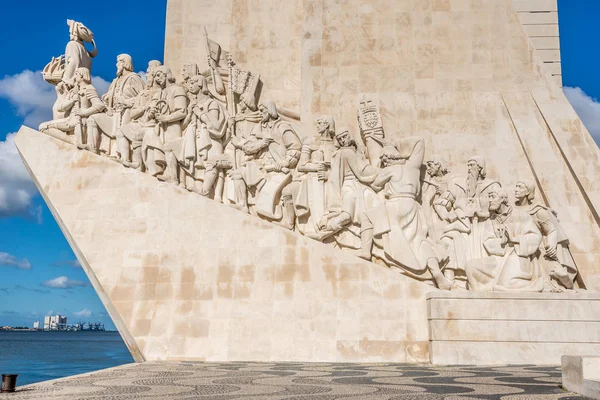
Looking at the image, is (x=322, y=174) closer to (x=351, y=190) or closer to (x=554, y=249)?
(x=351, y=190)

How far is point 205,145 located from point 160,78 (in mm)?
1422

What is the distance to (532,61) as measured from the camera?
32.2 feet

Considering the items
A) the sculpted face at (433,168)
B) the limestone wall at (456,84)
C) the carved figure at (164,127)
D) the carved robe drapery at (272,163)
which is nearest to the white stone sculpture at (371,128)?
the limestone wall at (456,84)

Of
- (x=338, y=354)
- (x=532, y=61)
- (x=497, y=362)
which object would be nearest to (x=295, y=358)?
(x=338, y=354)

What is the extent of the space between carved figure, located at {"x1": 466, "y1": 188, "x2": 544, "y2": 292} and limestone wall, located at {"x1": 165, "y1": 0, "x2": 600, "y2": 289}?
1.04 metres

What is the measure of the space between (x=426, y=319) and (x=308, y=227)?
2.07m

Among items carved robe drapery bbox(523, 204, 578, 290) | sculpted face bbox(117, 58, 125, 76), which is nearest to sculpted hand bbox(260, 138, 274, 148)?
sculpted face bbox(117, 58, 125, 76)

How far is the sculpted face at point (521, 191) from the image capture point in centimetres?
837

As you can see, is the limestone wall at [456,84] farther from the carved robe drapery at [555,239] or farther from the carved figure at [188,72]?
the carved figure at [188,72]

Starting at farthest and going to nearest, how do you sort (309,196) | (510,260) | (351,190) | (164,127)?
(164,127)
(309,196)
(351,190)
(510,260)

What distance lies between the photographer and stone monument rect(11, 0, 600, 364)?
25.9 ft

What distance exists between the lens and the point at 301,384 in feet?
16.0

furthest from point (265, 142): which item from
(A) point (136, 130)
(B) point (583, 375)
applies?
(B) point (583, 375)

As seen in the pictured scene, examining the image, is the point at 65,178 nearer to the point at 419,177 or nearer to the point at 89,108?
the point at 89,108
